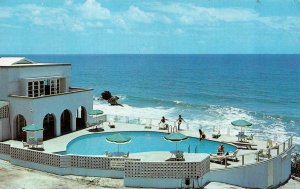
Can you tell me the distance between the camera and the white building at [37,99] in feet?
94.6

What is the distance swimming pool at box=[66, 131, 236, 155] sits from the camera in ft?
94.5

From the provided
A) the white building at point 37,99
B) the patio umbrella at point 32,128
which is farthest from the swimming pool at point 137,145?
the patio umbrella at point 32,128

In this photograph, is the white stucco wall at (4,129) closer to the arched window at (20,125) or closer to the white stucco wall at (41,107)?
the white stucco wall at (41,107)

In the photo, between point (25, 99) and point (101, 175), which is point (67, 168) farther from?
point (25, 99)

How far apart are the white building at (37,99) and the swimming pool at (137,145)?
7.20 ft

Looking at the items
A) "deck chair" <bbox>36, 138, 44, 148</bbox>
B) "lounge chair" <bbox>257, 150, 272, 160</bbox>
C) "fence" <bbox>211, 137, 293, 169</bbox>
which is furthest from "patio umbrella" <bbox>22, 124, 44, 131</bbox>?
"lounge chair" <bbox>257, 150, 272, 160</bbox>

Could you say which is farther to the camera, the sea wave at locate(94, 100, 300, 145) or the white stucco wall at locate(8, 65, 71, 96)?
the sea wave at locate(94, 100, 300, 145)

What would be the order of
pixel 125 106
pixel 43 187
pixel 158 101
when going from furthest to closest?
1. pixel 158 101
2. pixel 125 106
3. pixel 43 187

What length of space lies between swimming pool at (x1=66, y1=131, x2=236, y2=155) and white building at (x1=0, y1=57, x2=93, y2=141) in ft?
7.20

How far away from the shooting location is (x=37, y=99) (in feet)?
94.1

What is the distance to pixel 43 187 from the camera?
2075cm

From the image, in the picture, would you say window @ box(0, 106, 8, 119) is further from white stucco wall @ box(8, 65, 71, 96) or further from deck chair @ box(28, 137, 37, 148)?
deck chair @ box(28, 137, 37, 148)

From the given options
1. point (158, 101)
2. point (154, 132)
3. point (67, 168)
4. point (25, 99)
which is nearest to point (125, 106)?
point (158, 101)

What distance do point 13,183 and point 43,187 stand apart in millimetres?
1616
